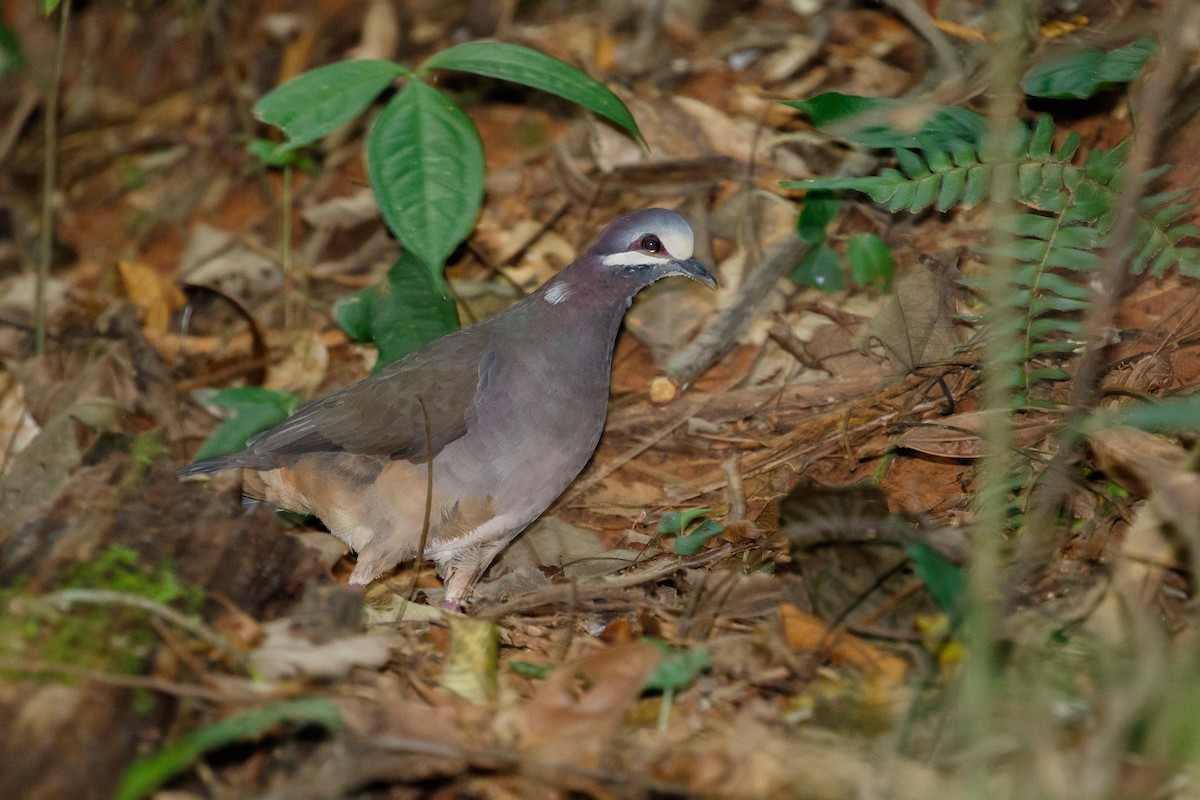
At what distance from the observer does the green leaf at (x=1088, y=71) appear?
15.7 ft

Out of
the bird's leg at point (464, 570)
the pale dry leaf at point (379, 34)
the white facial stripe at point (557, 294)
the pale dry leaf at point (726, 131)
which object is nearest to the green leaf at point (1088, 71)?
the pale dry leaf at point (726, 131)

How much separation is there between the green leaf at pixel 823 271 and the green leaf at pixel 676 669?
3.02 metres

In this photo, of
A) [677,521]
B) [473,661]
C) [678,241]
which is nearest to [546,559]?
[677,521]

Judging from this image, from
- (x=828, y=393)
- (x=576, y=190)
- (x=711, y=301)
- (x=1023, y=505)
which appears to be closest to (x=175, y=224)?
(x=576, y=190)

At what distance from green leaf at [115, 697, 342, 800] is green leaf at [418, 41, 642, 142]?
2.86 meters

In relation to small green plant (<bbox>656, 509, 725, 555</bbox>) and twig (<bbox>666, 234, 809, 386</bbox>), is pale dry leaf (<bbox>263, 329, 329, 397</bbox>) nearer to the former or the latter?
twig (<bbox>666, 234, 809, 386</bbox>)

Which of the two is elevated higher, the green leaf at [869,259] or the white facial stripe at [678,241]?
the white facial stripe at [678,241]

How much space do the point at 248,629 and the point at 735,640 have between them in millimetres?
1410

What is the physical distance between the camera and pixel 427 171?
4.91 metres

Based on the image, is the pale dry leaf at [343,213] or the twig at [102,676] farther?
the pale dry leaf at [343,213]

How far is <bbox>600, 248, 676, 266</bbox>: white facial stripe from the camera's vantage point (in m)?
5.24

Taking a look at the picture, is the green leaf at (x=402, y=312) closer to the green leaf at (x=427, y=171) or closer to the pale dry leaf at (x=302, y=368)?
the pale dry leaf at (x=302, y=368)

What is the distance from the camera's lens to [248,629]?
3420 millimetres

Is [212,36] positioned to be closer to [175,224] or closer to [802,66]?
A: [175,224]
